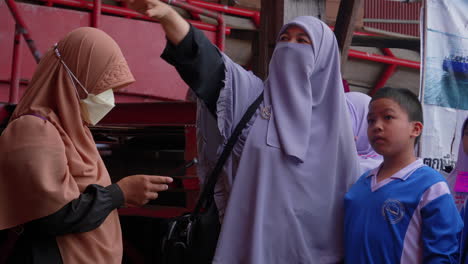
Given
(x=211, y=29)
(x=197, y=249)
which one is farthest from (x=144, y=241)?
(x=211, y=29)

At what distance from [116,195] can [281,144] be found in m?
0.63

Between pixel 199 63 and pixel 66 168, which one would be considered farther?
pixel 199 63

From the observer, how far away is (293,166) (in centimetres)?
225

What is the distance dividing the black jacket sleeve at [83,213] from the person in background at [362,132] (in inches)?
46.1

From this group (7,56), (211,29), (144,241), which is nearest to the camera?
(144,241)

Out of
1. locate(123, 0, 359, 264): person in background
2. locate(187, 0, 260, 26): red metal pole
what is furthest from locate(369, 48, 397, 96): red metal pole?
locate(123, 0, 359, 264): person in background

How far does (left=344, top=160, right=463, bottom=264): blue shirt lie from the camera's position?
6.72ft

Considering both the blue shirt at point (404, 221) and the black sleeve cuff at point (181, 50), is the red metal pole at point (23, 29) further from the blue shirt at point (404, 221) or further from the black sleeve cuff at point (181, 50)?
the blue shirt at point (404, 221)

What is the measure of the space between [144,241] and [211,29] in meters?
2.88

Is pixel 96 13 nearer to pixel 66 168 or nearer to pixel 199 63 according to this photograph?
pixel 199 63

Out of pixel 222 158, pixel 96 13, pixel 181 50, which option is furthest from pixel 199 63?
pixel 96 13

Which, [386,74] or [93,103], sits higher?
[93,103]

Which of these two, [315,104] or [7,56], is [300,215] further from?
[7,56]

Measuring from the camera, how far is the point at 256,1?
24.4 ft
